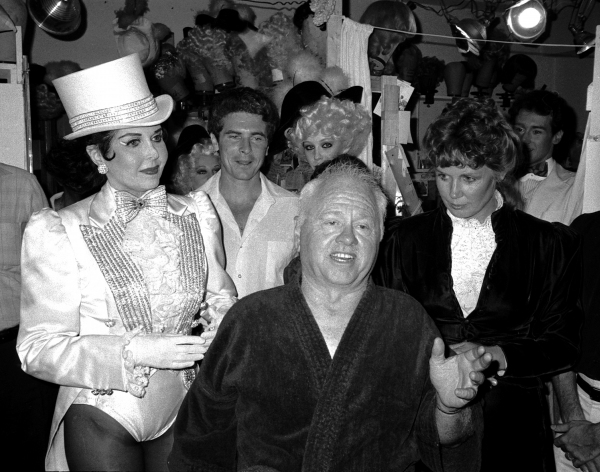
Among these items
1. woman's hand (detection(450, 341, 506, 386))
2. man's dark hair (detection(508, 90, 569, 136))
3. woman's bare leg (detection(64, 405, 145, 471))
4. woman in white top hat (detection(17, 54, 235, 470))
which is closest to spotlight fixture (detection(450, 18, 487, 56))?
man's dark hair (detection(508, 90, 569, 136))

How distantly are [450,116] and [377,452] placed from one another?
1.39 meters

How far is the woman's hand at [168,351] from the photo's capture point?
178 centimetres

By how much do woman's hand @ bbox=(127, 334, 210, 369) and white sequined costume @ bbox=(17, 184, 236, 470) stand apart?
7 centimetres

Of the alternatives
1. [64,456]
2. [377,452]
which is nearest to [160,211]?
[64,456]

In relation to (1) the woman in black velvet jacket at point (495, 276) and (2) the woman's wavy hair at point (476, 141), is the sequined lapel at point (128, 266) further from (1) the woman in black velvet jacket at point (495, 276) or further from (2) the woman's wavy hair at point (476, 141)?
(2) the woman's wavy hair at point (476, 141)

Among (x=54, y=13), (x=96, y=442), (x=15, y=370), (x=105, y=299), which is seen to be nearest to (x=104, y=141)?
(x=105, y=299)

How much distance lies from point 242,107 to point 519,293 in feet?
5.51

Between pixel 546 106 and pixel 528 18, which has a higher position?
pixel 528 18

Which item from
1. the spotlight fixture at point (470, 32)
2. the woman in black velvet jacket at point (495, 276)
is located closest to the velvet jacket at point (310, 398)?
the woman in black velvet jacket at point (495, 276)

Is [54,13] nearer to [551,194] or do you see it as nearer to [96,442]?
[551,194]

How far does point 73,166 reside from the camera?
2.81 meters

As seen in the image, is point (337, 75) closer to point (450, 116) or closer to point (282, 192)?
point (282, 192)

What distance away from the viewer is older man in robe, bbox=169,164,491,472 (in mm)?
1704

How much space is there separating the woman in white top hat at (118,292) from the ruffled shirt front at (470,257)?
0.91 metres
